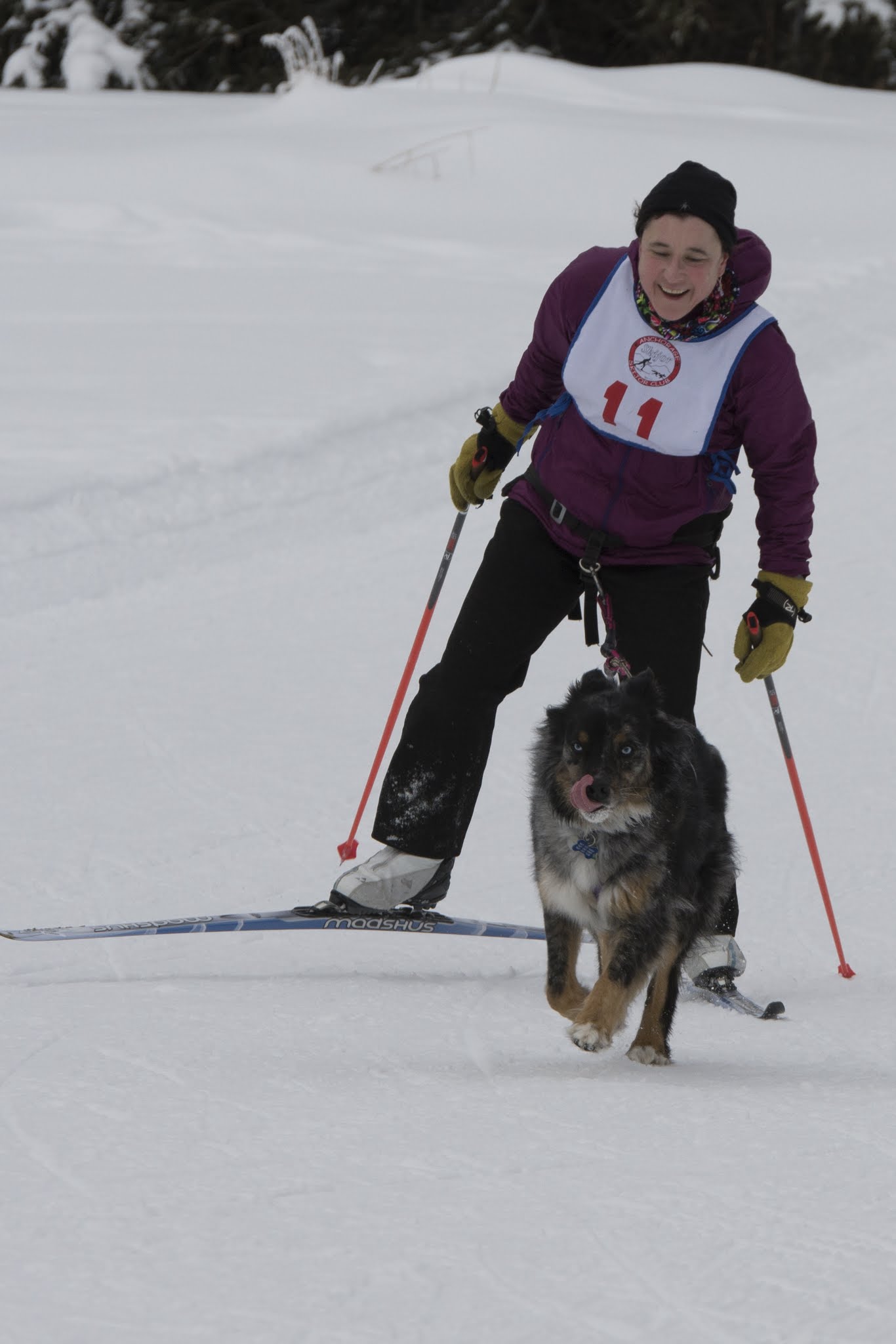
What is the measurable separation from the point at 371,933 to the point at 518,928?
0.55 meters

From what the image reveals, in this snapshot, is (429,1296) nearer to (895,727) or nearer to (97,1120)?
(97,1120)

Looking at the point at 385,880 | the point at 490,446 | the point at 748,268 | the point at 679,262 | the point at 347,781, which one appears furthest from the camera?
the point at 347,781

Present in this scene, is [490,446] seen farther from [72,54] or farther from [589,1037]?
[72,54]

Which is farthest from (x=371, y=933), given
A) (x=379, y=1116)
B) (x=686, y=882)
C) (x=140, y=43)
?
(x=140, y=43)

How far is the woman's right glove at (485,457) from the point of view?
382 centimetres

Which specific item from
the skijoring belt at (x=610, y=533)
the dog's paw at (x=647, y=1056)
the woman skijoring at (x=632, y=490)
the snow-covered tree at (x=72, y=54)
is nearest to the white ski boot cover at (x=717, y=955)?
the woman skijoring at (x=632, y=490)

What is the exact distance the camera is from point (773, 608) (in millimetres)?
3451

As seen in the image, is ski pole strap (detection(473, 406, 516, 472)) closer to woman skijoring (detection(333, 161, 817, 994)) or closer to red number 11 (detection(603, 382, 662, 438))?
woman skijoring (detection(333, 161, 817, 994))

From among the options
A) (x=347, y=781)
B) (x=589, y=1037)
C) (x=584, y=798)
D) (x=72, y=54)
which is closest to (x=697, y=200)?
(x=584, y=798)

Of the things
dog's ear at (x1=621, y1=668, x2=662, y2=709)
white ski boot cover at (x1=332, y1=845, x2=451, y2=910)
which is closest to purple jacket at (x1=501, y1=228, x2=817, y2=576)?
dog's ear at (x1=621, y1=668, x2=662, y2=709)

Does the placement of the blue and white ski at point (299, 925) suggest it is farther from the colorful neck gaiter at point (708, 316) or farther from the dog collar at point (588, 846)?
the colorful neck gaiter at point (708, 316)

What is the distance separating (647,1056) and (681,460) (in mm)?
1292

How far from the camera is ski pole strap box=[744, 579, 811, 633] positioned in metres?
3.45

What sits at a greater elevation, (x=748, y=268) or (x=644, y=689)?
(x=748, y=268)
